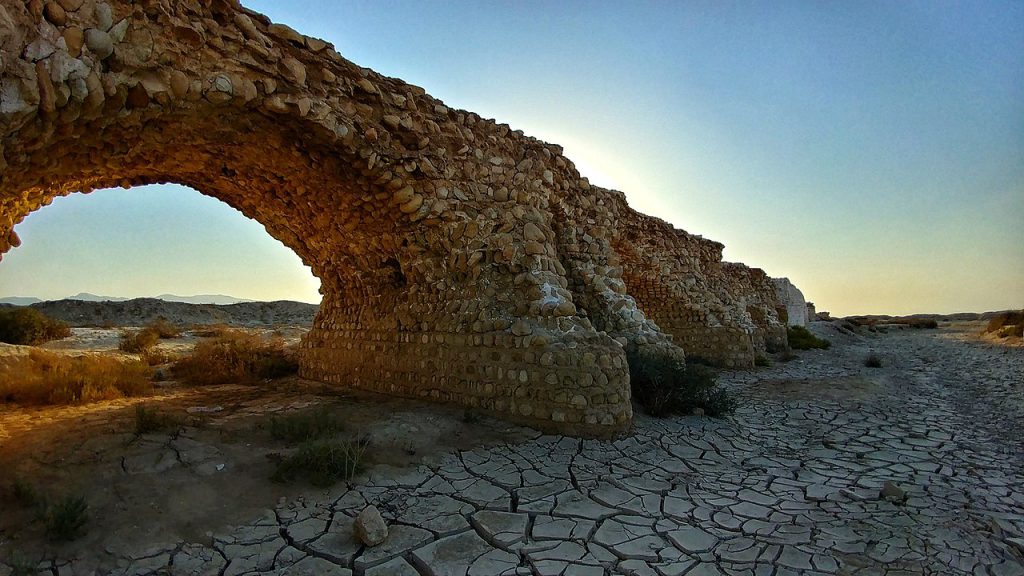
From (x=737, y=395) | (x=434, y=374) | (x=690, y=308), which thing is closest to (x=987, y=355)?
(x=690, y=308)

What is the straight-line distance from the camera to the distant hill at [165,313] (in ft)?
65.4

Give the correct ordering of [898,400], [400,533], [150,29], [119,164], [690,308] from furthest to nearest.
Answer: [690,308]
[898,400]
[119,164]
[150,29]
[400,533]

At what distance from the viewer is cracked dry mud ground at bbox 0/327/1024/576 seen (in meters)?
2.87

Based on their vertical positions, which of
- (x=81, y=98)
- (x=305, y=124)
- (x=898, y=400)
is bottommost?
(x=898, y=400)

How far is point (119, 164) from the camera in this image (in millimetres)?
4883

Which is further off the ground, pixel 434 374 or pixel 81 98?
pixel 81 98

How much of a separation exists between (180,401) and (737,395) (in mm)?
8640

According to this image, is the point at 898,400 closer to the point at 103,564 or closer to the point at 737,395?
the point at 737,395

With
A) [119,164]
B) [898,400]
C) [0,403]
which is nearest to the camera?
[119,164]

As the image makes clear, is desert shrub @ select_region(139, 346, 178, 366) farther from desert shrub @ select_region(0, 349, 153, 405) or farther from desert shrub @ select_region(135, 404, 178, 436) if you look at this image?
desert shrub @ select_region(135, 404, 178, 436)

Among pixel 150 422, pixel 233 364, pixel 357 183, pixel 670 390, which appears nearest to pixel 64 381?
pixel 233 364

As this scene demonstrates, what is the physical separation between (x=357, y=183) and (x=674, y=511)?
477 cm

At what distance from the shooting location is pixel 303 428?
4688mm

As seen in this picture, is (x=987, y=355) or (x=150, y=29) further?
(x=987, y=355)
